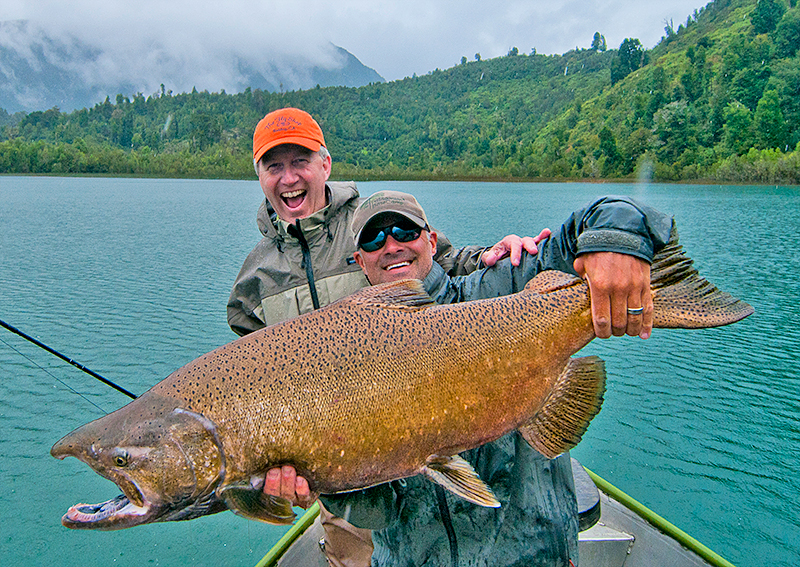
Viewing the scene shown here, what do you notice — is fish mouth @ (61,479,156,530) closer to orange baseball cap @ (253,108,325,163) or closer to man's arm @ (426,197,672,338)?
man's arm @ (426,197,672,338)

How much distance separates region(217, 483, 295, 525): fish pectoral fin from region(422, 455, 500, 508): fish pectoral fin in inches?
28.0

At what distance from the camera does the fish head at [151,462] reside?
2.33 meters

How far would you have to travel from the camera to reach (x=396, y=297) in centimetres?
269

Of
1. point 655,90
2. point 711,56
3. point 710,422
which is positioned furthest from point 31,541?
point 711,56

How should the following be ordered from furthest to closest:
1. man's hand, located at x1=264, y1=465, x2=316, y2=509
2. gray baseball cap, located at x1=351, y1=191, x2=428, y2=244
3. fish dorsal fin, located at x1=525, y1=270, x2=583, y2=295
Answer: gray baseball cap, located at x1=351, y1=191, x2=428, y2=244 → fish dorsal fin, located at x1=525, y1=270, x2=583, y2=295 → man's hand, located at x1=264, y1=465, x2=316, y2=509

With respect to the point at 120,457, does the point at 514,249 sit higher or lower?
higher

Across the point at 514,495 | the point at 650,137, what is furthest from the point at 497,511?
the point at 650,137

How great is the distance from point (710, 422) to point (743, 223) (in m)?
29.4

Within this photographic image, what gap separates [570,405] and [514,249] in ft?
3.01

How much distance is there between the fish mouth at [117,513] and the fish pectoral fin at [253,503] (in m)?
0.33

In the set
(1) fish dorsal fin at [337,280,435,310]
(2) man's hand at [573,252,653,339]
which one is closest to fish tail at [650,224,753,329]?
(2) man's hand at [573,252,653,339]

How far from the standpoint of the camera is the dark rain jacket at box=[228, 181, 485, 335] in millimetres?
4293

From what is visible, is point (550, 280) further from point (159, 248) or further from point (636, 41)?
point (636, 41)

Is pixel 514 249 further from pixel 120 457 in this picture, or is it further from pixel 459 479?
pixel 120 457
